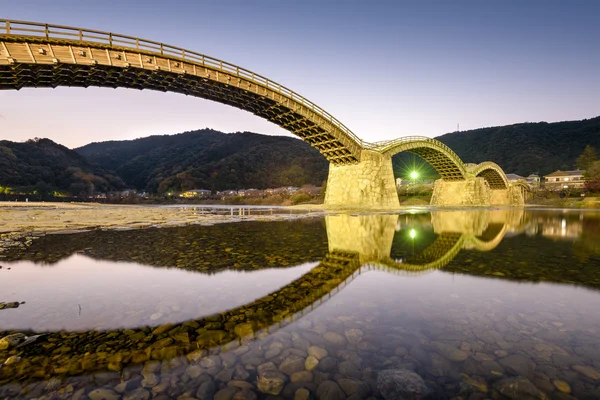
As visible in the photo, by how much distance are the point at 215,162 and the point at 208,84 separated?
8965cm

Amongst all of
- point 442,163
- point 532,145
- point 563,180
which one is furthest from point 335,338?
point 532,145

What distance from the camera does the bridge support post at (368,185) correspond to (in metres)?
32.1

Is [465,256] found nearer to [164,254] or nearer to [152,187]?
[164,254]

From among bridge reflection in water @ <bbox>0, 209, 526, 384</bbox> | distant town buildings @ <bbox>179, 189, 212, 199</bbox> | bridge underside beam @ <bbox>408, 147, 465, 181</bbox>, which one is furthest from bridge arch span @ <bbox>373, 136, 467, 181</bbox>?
distant town buildings @ <bbox>179, 189, 212, 199</bbox>

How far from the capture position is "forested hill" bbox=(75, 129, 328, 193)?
326 ft

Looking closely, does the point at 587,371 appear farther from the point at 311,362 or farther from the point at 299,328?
the point at 299,328

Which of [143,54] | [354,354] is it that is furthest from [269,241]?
[143,54]

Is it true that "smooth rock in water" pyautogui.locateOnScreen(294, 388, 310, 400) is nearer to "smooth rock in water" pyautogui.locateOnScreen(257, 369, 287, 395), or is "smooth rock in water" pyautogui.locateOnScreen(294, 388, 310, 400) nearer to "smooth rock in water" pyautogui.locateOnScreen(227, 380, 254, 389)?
"smooth rock in water" pyautogui.locateOnScreen(257, 369, 287, 395)

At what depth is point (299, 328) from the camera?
9.75 feet

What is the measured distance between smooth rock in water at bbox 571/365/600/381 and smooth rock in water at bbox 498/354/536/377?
1.01 ft

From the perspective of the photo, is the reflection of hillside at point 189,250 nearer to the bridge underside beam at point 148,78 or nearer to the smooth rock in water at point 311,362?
the smooth rock in water at point 311,362

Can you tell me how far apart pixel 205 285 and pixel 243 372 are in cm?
257

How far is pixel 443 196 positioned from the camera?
50.6 meters

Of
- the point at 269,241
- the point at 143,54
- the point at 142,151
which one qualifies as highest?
the point at 142,151
